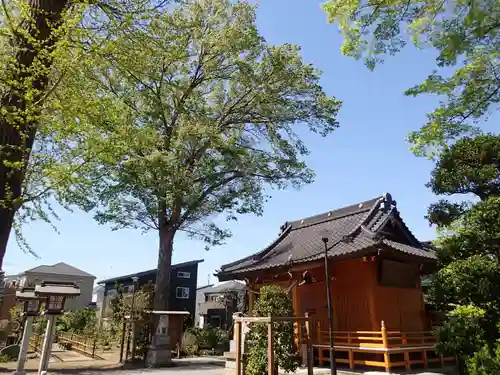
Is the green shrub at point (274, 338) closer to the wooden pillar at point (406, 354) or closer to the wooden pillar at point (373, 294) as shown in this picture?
the wooden pillar at point (373, 294)

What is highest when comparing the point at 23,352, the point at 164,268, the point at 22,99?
the point at 22,99

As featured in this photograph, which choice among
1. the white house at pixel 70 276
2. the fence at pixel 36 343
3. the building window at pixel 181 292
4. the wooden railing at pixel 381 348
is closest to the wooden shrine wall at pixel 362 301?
the wooden railing at pixel 381 348

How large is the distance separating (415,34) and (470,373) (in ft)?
19.6

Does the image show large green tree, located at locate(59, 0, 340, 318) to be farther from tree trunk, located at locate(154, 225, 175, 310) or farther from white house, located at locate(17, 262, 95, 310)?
white house, located at locate(17, 262, 95, 310)

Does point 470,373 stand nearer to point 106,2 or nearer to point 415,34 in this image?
Result: point 415,34

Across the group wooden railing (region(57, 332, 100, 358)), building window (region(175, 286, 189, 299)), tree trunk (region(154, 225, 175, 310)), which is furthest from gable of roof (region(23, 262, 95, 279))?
tree trunk (region(154, 225, 175, 310))

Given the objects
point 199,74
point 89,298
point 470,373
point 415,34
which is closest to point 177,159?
point 199,74

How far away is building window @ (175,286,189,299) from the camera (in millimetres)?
28656

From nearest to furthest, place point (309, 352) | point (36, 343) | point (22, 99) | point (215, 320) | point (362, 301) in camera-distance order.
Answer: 1. point (22, 99)
2. point (309, 352)
3. point (362, 301)
4. point (36, 343)
5. point (215, 320)

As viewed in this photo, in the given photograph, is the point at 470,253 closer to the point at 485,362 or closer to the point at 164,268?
the point at 485,362

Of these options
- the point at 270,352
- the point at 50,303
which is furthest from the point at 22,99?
the point at 270,352

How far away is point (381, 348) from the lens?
9.29 metres

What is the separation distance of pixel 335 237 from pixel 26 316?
366 inches

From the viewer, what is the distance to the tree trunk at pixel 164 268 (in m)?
15.9
